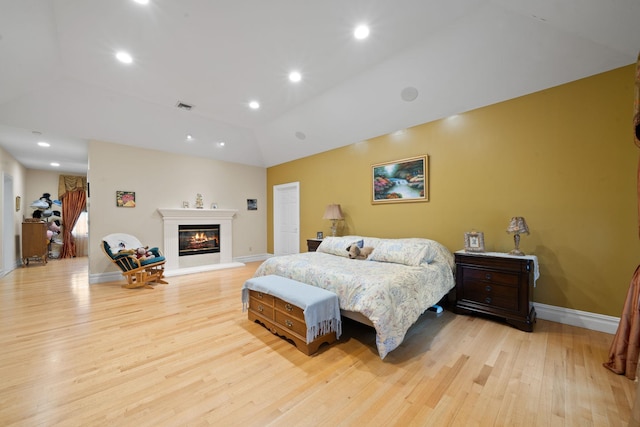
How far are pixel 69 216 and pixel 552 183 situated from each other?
11.5 meters

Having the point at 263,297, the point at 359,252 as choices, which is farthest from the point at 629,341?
the point at 263,297

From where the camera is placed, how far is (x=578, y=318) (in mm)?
2701

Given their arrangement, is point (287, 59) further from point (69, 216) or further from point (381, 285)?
point (69, 216)

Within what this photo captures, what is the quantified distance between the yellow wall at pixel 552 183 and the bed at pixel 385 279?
2.62 feet

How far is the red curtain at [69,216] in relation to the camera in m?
7.64

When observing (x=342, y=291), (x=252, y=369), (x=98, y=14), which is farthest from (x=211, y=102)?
(x=252, y=369)

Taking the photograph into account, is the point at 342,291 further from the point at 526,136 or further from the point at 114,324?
the point at 526,136


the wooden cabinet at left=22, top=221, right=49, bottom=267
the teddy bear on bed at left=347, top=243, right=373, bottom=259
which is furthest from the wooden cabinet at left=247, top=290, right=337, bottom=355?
the wooden cabinet at left=22, top=221, right=49, bottom=267

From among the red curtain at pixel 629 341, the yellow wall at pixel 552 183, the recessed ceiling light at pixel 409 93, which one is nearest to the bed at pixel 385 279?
the yellow wall at pixel 552 183

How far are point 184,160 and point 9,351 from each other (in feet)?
14.1

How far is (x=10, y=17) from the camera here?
7.97 feet

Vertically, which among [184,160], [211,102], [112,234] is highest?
[211,102]

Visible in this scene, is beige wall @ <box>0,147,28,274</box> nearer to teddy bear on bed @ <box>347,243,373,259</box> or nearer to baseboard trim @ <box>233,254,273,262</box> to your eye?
baseboard trim @ <box>233,254,273,262</box>

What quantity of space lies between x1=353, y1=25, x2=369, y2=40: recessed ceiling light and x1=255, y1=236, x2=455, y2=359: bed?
8.17 feet
